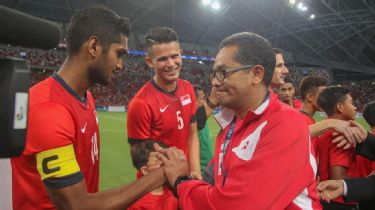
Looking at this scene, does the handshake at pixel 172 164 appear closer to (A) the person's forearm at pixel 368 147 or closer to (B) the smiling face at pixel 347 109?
(A) the person's forearm at pixel 368 147

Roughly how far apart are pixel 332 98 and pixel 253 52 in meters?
2.00

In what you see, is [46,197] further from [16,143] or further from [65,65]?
[16,143]

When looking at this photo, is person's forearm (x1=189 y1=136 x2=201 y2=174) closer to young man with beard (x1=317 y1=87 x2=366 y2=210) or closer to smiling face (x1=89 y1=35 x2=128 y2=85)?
young man with beard (x1=317 y1=87 x2=366 y2=210)

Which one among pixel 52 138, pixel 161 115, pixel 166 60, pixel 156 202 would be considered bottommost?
pixel 156 202

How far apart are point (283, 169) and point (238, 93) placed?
61 centimetres

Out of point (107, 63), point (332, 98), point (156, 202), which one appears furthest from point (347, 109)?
point (107, 63)

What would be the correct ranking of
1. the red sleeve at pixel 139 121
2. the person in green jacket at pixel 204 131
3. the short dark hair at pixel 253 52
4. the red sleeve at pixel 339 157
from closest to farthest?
the short dark hair at pixel 253 52 → the red sleeve at pixel 339 157 → the red sleeve at pixel 139 121 → the person in green jacket at pixel 204 131

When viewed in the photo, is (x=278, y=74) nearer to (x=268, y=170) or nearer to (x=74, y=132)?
(x=268, y=170)

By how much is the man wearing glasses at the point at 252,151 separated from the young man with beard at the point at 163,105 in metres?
1.23

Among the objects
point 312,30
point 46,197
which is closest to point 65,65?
point 46,197

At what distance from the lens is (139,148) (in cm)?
326

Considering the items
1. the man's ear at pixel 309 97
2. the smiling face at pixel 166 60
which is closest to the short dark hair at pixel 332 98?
the man's ear at pixel 309 97

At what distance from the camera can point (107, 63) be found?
238cm

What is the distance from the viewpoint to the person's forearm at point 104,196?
195 centimetres
